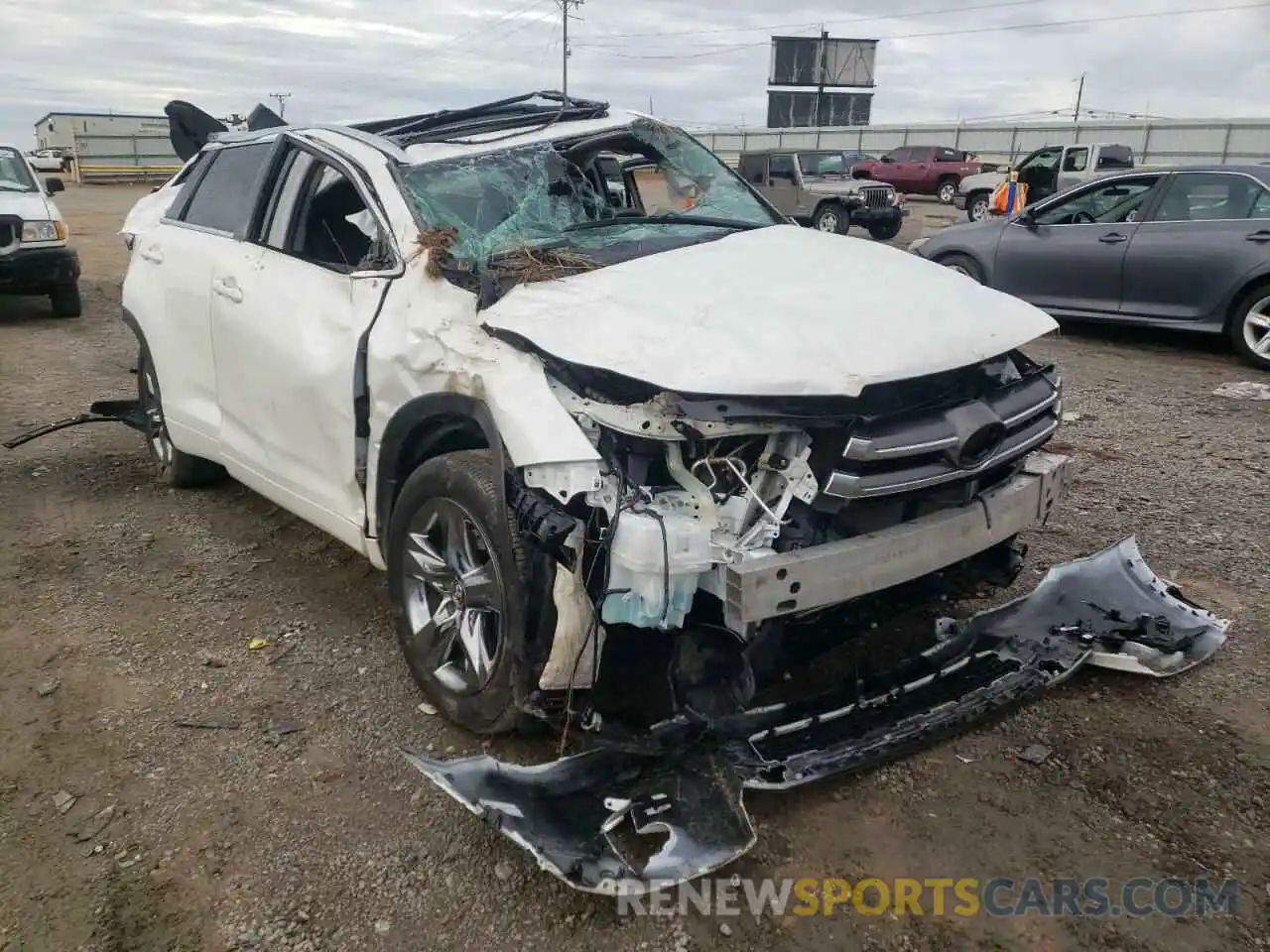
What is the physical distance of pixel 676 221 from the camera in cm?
390

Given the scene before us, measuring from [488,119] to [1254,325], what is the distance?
7004mm

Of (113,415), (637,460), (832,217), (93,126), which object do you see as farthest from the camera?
(93,126)

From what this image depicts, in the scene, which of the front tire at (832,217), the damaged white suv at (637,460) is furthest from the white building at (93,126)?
the damaged white suv at (637,460)

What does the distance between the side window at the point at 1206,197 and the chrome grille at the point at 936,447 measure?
6.82 metres

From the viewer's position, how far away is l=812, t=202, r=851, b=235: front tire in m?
18.7

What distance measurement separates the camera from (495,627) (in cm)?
302

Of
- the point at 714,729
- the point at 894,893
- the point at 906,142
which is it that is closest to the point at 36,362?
the point at 714,729

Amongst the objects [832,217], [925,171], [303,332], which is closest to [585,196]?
[303,332]

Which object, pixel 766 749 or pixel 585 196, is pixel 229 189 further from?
pixel 766 749

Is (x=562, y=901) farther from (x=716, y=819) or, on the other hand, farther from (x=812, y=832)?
(x=812, y=832)

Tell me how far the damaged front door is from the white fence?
2079cm

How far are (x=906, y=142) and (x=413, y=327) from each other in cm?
4446

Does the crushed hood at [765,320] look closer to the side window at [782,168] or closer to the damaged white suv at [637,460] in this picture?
the damaged white suv at [637,460]

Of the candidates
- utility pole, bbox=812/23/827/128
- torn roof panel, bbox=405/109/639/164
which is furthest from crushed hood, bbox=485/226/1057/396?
utility pole, bbox=812/23/827/128
